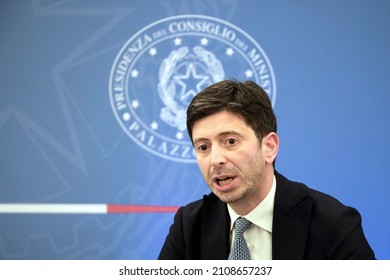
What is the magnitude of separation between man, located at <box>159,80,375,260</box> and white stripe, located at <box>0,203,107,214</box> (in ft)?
4.59

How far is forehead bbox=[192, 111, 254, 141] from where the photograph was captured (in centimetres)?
167

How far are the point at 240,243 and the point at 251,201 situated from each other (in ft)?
0.47

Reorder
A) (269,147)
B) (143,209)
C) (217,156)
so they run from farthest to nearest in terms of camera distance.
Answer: (143,209)
(269,147)
(217,156)

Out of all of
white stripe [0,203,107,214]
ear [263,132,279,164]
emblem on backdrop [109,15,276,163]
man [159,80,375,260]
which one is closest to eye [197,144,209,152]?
man [159,80,375,260]

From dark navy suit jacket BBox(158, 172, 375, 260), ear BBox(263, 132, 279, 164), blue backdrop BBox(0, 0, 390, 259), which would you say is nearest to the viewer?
dark navy suit jacket BBox(158, 172, 375, 260)

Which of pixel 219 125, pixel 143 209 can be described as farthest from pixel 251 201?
A: pixel 143 209

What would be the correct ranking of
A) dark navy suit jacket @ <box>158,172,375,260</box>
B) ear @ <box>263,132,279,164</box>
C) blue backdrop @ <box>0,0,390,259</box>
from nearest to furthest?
dark navy suit jacket @ <box>158,172,375,260</box>, ear @ <box>263,132,279,164</box>, blue backdrop @ <box>0,0,390,259</box>

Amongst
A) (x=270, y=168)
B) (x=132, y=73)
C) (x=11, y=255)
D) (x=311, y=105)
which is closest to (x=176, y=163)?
(x=132, y=73)

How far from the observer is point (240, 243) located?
170cm

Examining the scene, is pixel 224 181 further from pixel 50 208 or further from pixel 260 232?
pixel 50 208

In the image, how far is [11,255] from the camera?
317cm

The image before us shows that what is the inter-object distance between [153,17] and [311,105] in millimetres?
1070

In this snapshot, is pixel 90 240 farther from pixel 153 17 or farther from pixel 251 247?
pixel 251 247

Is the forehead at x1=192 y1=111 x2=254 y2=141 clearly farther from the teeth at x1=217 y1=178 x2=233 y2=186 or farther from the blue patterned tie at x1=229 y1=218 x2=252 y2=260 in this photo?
the blue patterned tie at x1=229 y1=218 x2=252 y2=260
